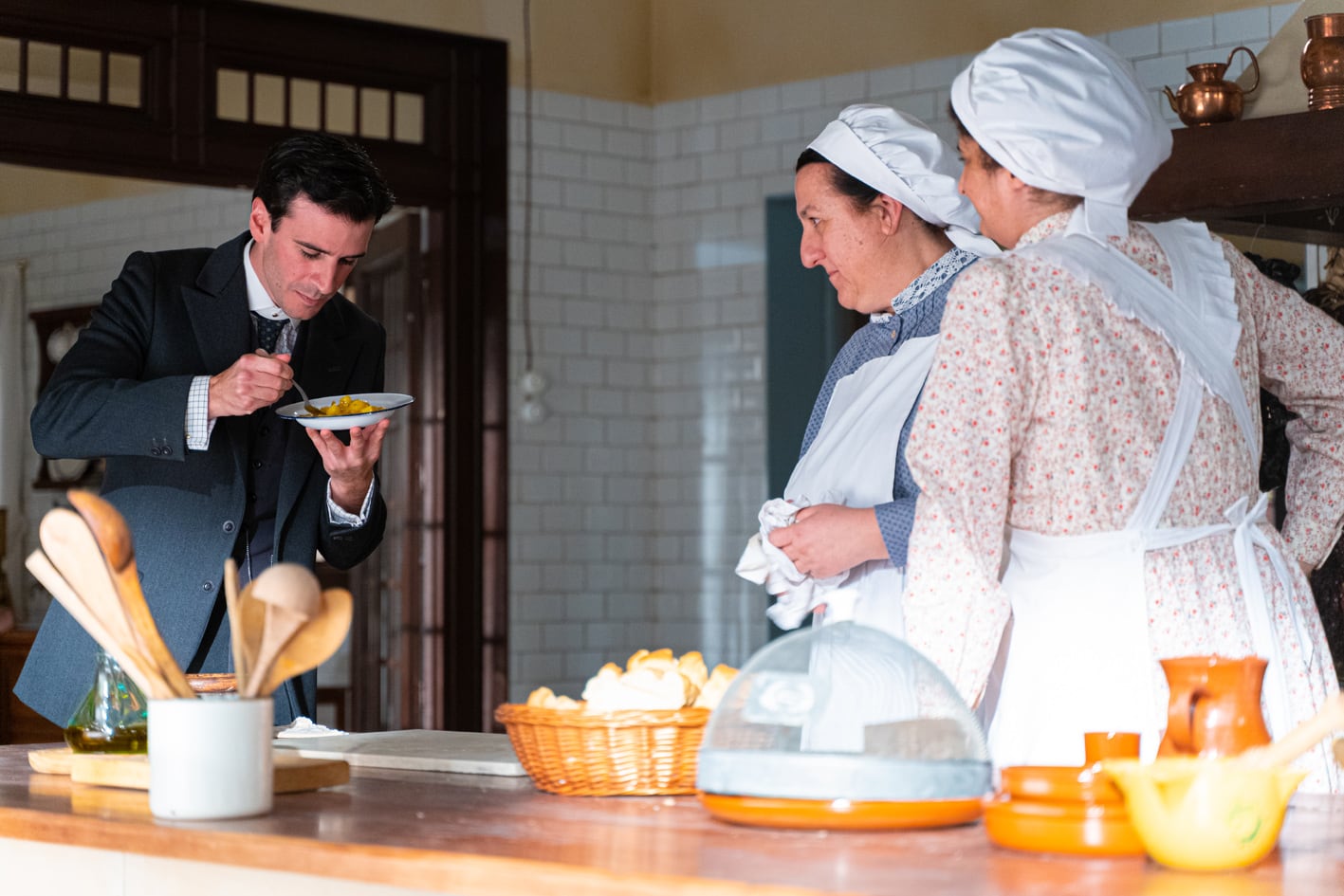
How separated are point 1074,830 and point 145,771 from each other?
45.1 inches

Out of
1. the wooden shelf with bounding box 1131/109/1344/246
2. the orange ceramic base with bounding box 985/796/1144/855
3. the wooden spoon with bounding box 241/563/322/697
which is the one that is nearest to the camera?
the orange ceramic base with bounding box 985/796/1144/855

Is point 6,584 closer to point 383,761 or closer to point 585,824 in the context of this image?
point 383,761

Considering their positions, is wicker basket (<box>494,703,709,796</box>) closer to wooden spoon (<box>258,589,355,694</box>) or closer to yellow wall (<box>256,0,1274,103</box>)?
wooden spoon (<box>258,589,355,694</box>)

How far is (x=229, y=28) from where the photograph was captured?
5.78m

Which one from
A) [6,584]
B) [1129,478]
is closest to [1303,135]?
[1129,478]

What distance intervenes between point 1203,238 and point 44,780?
5.98ft

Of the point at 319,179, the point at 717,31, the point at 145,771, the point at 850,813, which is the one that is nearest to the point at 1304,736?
the point at 850,813

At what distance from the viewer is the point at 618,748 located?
192cm

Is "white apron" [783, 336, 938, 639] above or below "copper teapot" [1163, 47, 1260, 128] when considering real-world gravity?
below

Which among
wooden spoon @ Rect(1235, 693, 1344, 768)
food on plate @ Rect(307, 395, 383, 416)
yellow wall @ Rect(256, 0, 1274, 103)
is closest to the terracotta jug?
wooden spoon @ Rect(1235, 693, 1344, 768)

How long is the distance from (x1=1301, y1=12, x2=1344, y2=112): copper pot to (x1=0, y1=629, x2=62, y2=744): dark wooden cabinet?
4.50 m

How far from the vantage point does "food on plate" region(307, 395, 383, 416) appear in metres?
3.17

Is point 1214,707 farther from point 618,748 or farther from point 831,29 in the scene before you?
point 831,29

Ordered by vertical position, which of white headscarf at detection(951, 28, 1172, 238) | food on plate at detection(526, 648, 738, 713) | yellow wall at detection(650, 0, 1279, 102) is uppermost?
yellow wall at detection(650, 0, 1279, 102)
